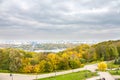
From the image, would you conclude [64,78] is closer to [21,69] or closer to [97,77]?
[97,77]

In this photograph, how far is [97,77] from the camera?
1693 inches

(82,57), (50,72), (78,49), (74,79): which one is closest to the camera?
(74,79)

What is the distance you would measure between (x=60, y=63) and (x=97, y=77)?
530 inches

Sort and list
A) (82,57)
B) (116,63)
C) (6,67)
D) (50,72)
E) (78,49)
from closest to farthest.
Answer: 1. (50,72)
2. (6,67)
3. (116,63)
4. (82,57)
5. (78,49)

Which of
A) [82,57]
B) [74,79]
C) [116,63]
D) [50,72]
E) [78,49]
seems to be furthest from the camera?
[78,49]

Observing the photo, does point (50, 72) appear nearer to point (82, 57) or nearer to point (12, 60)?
point (12, 60)

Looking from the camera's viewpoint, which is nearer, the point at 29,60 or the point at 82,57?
the point at 29,60

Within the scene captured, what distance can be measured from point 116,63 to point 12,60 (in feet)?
85.9

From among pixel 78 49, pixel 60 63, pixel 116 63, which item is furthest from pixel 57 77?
pixel 78 49

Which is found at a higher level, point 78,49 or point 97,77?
point 78,49

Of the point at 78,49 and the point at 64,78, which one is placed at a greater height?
the point at 78,49

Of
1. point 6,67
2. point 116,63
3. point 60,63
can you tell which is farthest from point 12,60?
point 116,63

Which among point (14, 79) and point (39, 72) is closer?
point (14, 79)

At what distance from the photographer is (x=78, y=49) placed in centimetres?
7850
